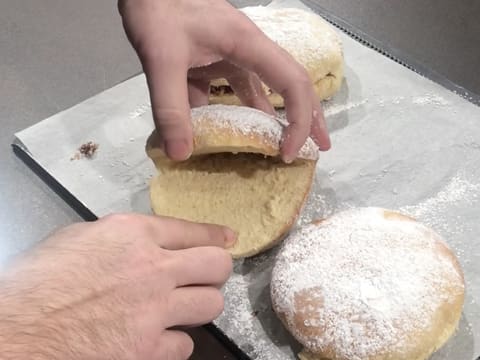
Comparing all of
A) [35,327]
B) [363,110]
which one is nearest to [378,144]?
[363,110]

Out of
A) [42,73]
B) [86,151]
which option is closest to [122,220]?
[86,151]

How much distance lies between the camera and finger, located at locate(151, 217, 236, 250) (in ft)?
2.96

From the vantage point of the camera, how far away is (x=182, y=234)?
3.05ft

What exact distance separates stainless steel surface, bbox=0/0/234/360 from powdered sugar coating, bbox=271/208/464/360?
53cm

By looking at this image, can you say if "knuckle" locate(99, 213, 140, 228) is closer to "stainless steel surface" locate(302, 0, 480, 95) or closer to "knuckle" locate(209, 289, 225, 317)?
"knuckle" locate(209, 289, 225, 317)

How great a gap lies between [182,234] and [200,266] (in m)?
0.06

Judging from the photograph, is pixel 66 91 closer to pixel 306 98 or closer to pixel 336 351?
pixel 306 98

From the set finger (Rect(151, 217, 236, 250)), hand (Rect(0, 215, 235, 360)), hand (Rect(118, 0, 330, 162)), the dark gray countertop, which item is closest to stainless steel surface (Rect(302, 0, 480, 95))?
the dark gray countertop

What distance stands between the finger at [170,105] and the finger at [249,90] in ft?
0.74

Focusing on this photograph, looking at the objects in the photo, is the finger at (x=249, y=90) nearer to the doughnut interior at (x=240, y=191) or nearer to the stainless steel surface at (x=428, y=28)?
the doughnut interior at (x=240, y=191)

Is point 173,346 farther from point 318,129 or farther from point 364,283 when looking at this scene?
point 318,129

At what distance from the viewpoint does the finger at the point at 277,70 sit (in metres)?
1.12

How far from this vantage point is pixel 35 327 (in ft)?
2.38

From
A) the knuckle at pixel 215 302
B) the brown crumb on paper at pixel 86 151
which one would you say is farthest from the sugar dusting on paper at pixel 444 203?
the brown crumb on paper at pixel 86 151
